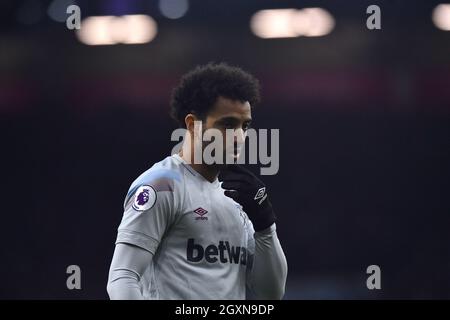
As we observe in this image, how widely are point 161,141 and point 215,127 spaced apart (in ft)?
10.9

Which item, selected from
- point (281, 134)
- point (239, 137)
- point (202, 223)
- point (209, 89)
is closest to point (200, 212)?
point (202, 223)

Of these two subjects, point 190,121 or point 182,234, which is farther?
point 190,121

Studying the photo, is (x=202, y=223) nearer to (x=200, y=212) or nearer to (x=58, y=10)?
(x=200, y=212)

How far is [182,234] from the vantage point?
7.96 ft

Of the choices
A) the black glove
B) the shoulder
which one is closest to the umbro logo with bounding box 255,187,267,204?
the black glove

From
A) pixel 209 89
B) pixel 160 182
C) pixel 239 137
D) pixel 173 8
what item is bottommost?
pixel 160 182

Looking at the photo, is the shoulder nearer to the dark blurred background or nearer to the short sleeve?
the short sleeve

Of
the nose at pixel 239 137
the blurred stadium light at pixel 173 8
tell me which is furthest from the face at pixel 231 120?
the blurred stadium light at pixel 173 8

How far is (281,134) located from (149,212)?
3.46 meters

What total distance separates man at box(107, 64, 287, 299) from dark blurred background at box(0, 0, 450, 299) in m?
2.97

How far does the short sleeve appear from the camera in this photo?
2.31 m

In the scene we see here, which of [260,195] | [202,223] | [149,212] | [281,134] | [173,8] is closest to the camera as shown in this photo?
[149,212]

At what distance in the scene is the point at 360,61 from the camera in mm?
5801
